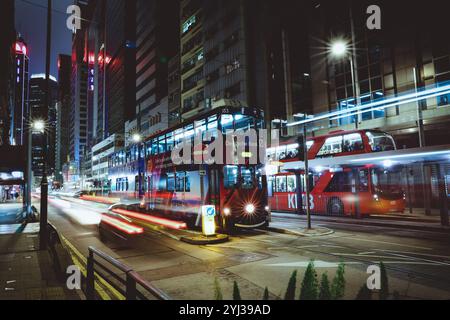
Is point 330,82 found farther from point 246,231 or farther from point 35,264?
point 35,264

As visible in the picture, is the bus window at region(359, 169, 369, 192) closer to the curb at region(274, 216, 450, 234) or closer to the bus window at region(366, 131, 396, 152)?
the bus window at region(366, 131, 396, 152)

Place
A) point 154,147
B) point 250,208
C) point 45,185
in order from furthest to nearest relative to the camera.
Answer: point 154,147
point 250,208
point 45,185

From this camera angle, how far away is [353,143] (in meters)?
18.5

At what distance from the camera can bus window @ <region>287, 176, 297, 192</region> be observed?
888 inches

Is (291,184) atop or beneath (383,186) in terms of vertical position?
atop

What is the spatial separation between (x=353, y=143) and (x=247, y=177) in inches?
304

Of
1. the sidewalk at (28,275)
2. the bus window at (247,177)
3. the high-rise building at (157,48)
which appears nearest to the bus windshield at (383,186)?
the bus window at (247,177)

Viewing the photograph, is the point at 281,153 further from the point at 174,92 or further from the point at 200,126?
the point at 174,92

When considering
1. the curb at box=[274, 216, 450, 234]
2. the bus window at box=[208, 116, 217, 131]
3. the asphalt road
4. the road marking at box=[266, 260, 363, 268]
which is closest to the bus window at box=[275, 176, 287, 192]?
the curb at box=[274, 216, 450, 234]

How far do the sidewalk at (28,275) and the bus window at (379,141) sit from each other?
52.9ft

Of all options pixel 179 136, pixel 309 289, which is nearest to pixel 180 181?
pixel 179 136

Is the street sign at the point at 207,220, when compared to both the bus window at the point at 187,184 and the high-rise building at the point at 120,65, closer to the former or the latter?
the bus window at the point at 187,184

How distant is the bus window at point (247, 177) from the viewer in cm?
1419

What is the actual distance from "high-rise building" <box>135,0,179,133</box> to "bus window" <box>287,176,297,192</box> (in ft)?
158
